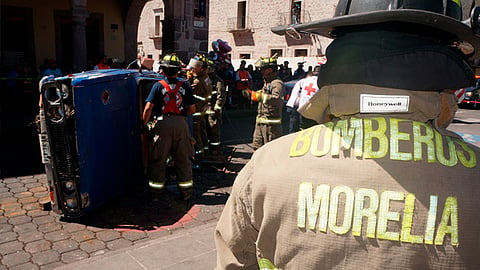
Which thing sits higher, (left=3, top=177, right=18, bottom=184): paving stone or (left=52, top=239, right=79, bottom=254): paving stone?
(left=3, top=177, right=18, bottom=184): paving stone

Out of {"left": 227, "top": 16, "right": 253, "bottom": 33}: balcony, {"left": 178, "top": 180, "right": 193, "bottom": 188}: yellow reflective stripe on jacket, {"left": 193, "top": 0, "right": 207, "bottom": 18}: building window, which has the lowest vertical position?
{"left": 178, "top": 180, "right": 193, "bottom": 188}: yellow reflective stripe on jacket

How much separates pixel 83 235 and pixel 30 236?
0.57m

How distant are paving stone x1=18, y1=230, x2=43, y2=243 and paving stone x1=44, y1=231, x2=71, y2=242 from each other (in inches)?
3.2

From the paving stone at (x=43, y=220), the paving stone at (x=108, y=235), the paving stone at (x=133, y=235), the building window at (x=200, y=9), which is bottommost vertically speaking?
the paving stone at (x=133, y=235)

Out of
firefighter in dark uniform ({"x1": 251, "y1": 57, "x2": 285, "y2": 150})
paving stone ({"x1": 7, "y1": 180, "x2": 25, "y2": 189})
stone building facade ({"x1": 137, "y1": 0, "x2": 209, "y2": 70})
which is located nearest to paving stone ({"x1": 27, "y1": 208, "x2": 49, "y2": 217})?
paving stone ({"x1": 7, "y1": 180, "x2": 25, "y2": 189})

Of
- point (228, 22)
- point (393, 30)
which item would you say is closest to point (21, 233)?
point (393, 30)

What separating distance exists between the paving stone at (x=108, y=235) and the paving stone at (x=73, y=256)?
1.16 ft

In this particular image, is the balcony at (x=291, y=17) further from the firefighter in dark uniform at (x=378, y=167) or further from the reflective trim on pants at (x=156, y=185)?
the firefighter in dark uniform at (x=378, y=167)

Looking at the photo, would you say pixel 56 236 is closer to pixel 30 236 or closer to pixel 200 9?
pixel 30 236

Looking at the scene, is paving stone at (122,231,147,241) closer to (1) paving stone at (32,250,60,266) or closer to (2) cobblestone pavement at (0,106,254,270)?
(2) cobblestone pavement at (0,106,254,270)

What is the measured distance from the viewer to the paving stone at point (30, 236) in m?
4.17

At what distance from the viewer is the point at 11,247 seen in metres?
3.97

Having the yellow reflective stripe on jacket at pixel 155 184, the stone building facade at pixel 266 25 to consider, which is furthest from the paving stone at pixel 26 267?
the stone building facade at pixel 266 25

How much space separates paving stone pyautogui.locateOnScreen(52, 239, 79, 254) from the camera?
3.99m
